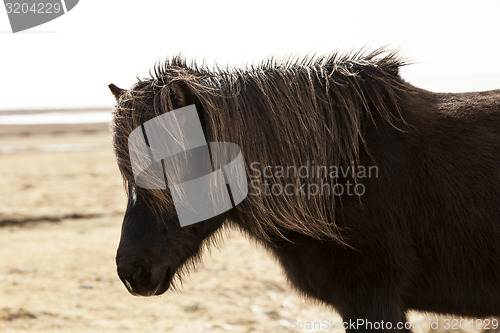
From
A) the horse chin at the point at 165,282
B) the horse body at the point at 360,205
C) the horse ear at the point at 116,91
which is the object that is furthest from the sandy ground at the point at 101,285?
the horse ear at the point at 116,91

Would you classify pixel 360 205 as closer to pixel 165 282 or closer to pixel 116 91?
pixel 165 282

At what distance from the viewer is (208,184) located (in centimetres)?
230

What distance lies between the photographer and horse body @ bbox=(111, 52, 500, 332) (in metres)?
2.28

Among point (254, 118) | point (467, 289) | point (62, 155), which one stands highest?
point (254, 118)

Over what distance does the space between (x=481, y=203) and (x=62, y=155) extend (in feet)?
44.9

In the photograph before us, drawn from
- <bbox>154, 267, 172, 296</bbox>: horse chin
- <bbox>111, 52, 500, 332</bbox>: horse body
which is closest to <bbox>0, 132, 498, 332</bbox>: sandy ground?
<bbox>154, 267, 172, 296</bbox>: horse chin

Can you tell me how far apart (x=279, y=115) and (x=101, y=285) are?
134 inches

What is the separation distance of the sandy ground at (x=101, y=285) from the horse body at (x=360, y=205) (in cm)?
50

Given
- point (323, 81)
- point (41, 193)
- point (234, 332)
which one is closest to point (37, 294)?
point (234, 332)

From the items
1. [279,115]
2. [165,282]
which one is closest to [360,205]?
[279,115]

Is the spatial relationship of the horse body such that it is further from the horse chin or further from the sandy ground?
the sandy ground

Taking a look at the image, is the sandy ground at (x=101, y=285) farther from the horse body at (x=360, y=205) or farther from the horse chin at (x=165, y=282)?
the horse body at (x=360, y=205)

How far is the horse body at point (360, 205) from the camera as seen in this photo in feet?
7.49

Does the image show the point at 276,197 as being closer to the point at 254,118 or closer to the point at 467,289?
the point at 254,118
